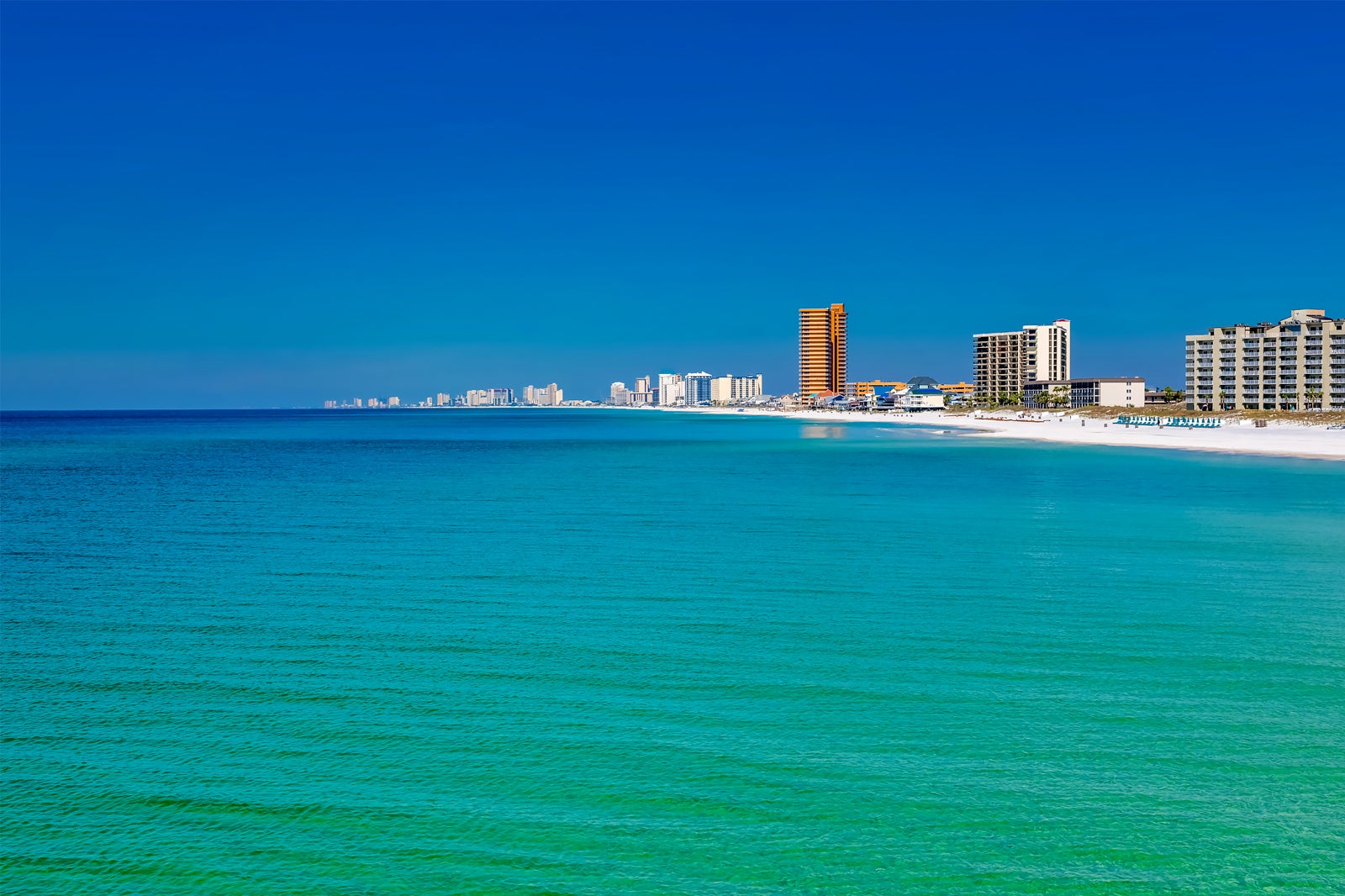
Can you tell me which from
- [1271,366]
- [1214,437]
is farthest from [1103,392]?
[1214,437]

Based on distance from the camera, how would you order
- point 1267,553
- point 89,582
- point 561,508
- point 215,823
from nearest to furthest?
1. point 215,823
2. point 89,582
3. point 1267,553
4. point 561,508

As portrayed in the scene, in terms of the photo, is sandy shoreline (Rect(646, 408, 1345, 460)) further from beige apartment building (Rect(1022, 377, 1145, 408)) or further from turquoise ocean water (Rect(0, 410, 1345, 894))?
beige apartment building (Rect(1022, 377, 1145, 408))

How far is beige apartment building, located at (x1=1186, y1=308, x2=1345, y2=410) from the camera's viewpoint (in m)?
129

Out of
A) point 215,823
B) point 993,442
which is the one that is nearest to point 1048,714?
point 215,823

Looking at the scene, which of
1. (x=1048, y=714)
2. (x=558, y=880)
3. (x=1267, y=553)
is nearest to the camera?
(x=558, y=880)

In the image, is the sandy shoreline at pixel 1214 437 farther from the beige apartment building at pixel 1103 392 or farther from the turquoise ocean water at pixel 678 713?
the beige apartment building at pixel 1103 392

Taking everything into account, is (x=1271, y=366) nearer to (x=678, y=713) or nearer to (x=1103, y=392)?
(x=1103, y=392)

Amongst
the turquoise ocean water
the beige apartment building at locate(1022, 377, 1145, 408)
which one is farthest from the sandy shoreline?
the beige apartment building at locate(1022, 377, 1145, 408)

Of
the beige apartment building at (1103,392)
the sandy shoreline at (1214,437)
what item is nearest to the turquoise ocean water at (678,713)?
the sandy shoreline at (1214,437)

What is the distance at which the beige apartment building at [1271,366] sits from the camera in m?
129

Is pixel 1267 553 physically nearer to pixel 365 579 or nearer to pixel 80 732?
pixel 365 579

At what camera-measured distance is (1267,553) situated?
2016 cm

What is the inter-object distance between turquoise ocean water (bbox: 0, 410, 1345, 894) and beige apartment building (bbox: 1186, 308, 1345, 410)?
128943 mm

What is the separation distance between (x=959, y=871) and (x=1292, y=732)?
470 centimetres
